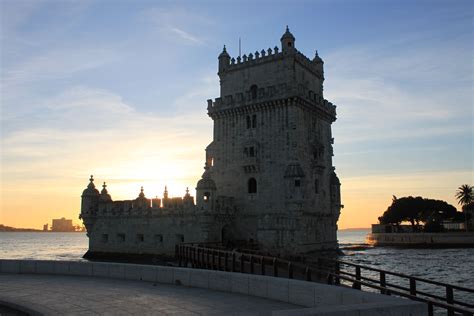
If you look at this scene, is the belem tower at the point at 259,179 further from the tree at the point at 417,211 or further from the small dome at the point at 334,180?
the tree at the point at 417,211

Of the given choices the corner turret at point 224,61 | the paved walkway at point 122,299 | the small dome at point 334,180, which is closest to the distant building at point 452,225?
the small dome at point 334,180

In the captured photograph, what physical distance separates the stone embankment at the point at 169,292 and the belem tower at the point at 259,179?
70.9 ft

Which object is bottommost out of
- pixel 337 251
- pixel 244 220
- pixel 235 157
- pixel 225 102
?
pixel 337 251

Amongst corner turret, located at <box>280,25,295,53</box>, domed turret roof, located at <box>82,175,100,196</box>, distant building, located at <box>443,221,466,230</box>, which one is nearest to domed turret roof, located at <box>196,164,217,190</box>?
corner turret, located at <box>280,25,295,53</box>

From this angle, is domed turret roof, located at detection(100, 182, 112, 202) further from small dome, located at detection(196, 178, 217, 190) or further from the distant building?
the distant building

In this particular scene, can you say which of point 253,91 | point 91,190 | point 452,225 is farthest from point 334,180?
point 452,225

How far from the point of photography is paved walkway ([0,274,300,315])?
36.8 ft

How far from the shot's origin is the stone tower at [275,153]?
3838 cm

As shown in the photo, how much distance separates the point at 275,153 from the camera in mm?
40156

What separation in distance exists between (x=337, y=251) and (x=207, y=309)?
37.0m

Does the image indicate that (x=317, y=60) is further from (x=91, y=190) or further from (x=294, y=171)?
(x=91, y=190)

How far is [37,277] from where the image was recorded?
55.4 feet

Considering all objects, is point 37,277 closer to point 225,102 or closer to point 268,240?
point 268,240

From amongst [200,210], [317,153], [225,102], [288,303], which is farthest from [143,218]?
[288,303]
